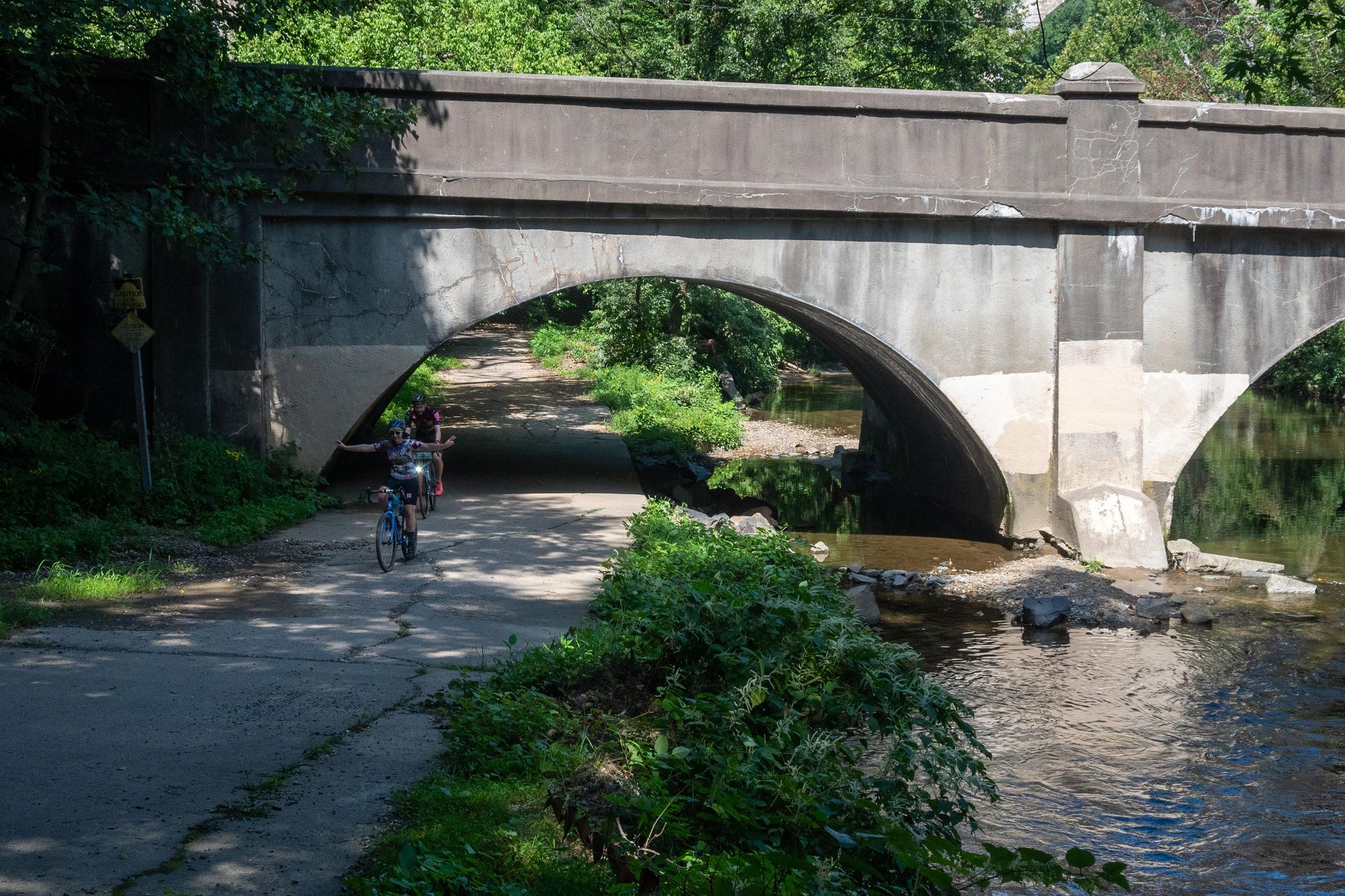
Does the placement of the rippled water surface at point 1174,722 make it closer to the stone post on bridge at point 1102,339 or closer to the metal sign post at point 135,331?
the stone post on bridge at point 1102,339

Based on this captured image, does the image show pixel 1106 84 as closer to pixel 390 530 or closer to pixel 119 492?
pixel 390 530

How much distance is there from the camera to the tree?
9.99 metres

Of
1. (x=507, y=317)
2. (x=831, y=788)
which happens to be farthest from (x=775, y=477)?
(x=507, y=317)

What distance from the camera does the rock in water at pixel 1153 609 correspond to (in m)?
10.4

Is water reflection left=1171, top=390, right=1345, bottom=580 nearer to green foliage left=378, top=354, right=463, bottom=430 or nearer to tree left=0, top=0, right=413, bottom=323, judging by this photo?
tree left=0, top=0, right=413, bottom=323

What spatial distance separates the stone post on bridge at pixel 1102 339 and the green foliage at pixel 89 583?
853 cm

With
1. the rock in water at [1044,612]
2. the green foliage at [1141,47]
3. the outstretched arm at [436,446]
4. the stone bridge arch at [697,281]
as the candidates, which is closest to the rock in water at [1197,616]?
the rock in water at [1044,612]

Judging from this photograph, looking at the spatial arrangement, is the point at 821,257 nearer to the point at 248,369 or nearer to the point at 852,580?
the point at 852,580

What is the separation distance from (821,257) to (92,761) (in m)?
8.71

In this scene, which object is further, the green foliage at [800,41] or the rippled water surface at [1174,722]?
the green foliage at [800,41]

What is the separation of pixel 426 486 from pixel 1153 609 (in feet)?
22.0

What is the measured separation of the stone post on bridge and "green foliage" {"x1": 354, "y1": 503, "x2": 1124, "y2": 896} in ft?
18.7

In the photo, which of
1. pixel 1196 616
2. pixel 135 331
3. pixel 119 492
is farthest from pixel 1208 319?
pixel 119 492

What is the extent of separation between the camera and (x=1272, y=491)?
56.5 ft
